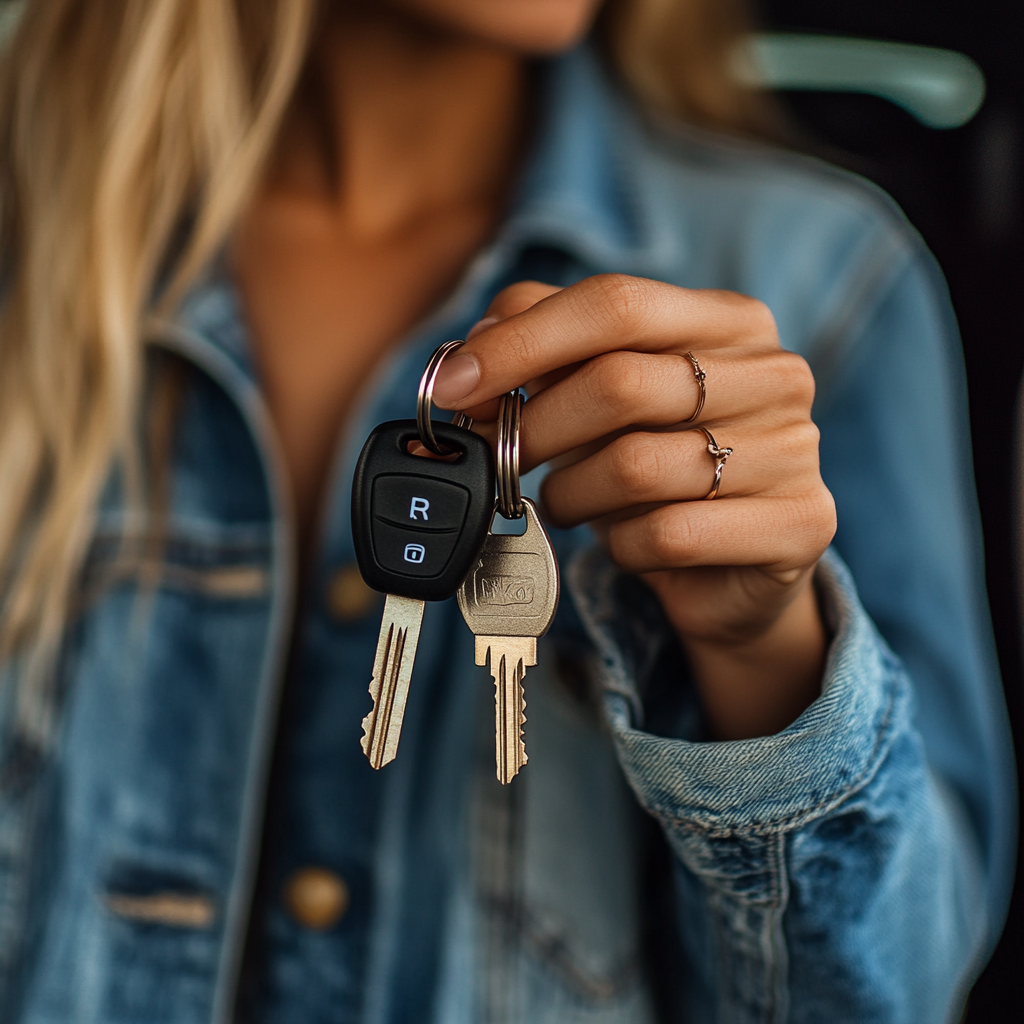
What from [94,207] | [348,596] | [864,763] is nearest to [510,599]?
[864,763]

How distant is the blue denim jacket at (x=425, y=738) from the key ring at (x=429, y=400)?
327mm

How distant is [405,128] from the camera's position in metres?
0.98

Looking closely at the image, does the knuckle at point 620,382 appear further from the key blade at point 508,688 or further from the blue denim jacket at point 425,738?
the blue denim jacket at point 425,738

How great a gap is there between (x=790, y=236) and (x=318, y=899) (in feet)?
2.36

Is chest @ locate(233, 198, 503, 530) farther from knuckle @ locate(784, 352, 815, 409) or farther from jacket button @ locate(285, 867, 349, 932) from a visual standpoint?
knuckle @ locate(784, 352, 815, 409)

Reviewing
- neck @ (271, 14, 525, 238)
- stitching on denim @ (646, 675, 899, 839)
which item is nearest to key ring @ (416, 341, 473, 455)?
stitching on denim @ (646, 675, 899, 839)

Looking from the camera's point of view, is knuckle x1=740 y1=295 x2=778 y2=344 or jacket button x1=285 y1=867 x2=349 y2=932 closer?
knuckle x1=740 y1=295 x2=778 y2=344

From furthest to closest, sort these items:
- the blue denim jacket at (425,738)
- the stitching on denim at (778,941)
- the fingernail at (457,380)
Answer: the blue denim jacket at (425,738)
the stitching on denim at (778,941)
the fingernail at (457,380)

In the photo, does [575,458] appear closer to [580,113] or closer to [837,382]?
[837,382]

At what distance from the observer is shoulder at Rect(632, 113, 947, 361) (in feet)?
2.64

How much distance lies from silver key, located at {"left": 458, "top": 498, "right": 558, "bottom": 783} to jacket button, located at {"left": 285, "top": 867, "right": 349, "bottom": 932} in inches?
15.2

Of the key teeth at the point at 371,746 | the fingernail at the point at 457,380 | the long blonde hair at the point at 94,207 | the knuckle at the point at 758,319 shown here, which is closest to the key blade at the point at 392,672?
the key teeth at the point at 371,746

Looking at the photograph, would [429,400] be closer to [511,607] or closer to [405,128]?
[511,607]

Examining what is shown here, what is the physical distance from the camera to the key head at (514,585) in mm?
412
